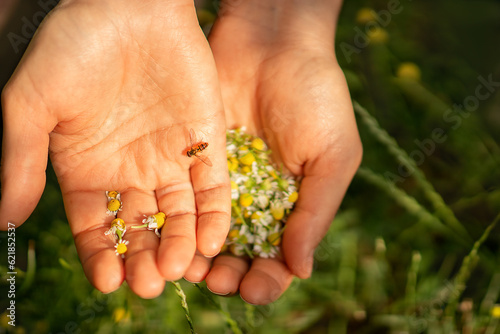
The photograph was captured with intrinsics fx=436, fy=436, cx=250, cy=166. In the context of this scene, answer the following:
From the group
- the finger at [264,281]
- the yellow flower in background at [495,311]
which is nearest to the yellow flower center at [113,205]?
the finger at [264,281]

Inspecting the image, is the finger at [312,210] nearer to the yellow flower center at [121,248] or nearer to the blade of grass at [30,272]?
the yellow flower center at [121,248]

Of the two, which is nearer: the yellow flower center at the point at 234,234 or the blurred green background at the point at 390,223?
the yellow flower center at the point at 234,234

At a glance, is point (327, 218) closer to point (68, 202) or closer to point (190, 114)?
point (190, 114)

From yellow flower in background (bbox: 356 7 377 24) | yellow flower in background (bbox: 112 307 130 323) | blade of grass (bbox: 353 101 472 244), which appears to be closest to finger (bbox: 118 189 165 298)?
yellow flower in background (bbox: 112 307 130 323)

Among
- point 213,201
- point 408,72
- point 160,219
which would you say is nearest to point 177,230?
point 160,219

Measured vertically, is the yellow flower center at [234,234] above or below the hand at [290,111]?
below

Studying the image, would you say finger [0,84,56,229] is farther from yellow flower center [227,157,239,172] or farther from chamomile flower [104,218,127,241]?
yellow flower center [227,157,239,172]
